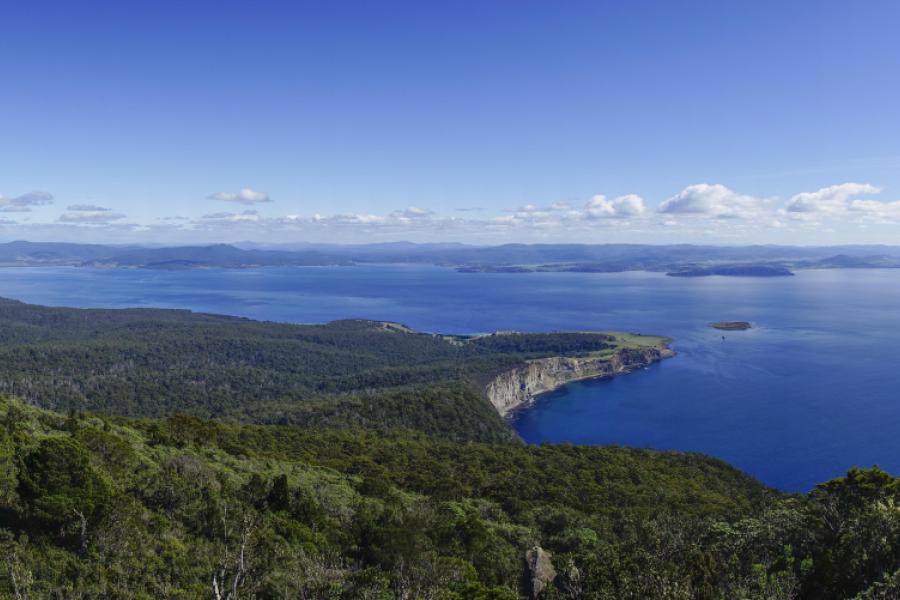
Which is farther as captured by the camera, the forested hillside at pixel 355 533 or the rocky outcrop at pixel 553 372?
the rocky outcrop at pixel 553 372

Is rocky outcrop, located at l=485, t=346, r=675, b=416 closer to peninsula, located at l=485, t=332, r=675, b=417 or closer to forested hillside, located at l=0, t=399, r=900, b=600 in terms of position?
peninsula, located at l=485, t=332, r=675, b=417

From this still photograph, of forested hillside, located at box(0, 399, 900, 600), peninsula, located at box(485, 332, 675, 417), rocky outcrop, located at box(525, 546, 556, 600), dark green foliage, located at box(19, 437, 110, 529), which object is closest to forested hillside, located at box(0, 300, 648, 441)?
peninsula, located at box(485, 332, 675, 417)

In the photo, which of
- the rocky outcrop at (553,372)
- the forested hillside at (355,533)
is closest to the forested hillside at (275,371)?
the rocky outcrop at (553,372)

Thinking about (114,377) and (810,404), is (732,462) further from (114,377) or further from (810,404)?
(114,377)

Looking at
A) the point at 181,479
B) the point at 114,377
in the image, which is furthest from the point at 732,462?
the point at 114,377

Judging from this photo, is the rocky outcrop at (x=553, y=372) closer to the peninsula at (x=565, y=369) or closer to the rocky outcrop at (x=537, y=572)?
the peninsula at (x=565, y=369)

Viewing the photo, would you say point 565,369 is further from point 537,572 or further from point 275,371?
point 537,572

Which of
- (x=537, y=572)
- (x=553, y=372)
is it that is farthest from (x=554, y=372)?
(x=537, y=572)

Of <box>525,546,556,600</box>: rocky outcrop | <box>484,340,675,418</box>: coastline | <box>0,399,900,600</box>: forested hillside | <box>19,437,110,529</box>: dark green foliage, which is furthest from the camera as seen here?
<box>484,340,675,418</box>: coastline
